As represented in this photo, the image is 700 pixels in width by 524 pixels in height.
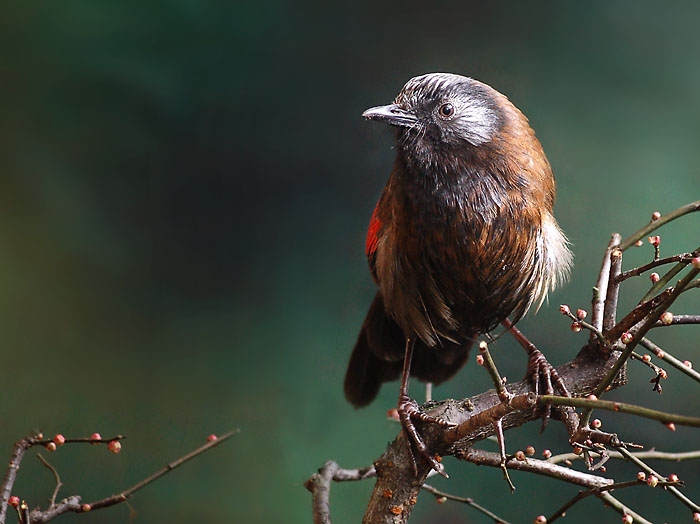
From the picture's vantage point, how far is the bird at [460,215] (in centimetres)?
150

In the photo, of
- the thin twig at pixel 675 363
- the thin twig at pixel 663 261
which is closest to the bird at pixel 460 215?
the thin twig at pixel 663 261

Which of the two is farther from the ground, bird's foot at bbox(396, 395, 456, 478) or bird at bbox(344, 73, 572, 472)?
bird at bbox(344, 73, 572, 472)

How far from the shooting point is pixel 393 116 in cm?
151

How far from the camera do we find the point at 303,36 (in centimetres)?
219

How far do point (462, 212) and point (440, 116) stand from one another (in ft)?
0.65

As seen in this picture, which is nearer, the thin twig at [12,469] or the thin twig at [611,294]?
the thin twig at [12,469]

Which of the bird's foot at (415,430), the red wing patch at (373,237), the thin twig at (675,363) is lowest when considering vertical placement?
the thin twig at (675,363)

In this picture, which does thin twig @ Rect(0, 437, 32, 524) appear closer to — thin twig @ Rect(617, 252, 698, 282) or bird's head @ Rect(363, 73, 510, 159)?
bird's head @ Rect(363, 73, 510, 159)

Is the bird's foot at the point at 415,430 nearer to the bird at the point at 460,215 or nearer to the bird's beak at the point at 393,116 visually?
the bird at the point at 460,215

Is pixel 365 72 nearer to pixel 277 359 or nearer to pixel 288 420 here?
pixel 277 359

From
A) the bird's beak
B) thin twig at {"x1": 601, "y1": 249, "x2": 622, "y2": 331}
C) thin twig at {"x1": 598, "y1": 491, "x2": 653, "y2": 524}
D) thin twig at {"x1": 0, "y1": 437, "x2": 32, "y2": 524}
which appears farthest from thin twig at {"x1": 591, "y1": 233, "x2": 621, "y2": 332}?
thin twig at {"x1": 0, "y1": 437, "x2": 32, "y2": 524}

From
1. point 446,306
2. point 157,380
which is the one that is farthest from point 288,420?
point 446,306

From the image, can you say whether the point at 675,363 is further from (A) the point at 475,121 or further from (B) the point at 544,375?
(A) the point at 475,121

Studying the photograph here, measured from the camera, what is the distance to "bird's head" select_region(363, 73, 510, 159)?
59.6 inches
